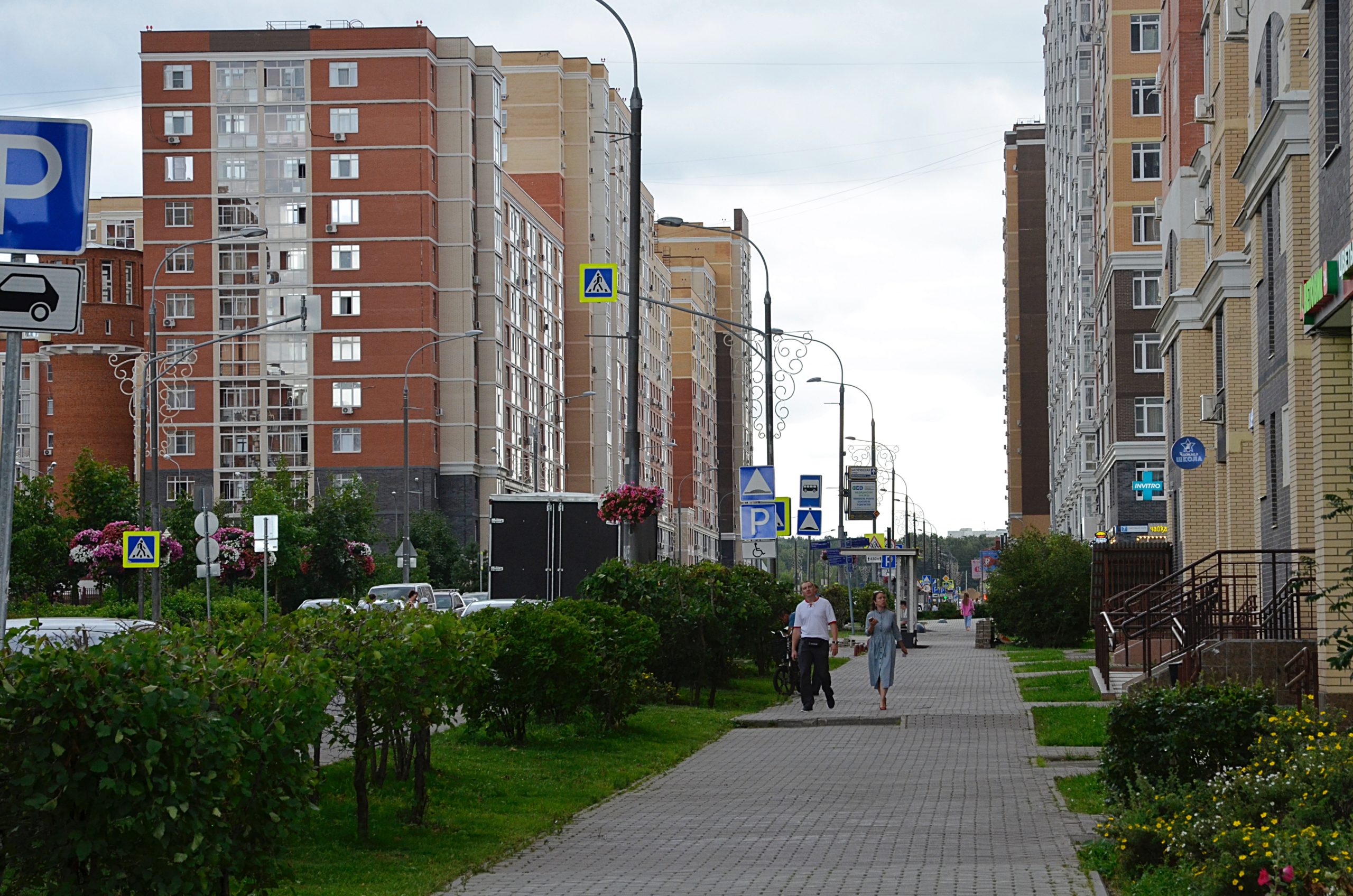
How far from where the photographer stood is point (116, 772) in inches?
274

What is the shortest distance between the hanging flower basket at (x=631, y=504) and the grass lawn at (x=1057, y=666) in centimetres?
1384

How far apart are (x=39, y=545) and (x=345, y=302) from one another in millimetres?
42978

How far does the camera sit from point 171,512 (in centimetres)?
5438

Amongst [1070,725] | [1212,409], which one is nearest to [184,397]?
[1212,409]

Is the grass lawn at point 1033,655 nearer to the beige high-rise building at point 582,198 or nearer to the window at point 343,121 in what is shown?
the window at point 343,121

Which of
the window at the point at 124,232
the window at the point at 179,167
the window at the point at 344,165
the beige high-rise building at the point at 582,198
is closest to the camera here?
the window at the point at 179,167

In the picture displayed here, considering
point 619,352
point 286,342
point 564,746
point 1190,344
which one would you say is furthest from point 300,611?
point 619,352

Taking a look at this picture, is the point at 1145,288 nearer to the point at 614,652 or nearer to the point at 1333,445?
the point at 1333,445

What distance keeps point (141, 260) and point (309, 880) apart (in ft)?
324

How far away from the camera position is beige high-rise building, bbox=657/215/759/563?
552 feet

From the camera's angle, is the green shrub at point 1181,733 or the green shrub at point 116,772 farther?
the green shrub at point 1181,733

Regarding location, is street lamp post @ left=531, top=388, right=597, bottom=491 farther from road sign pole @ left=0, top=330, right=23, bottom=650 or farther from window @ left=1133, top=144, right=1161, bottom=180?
road sign pole @ left=0, top=330, right=23, bottom=650

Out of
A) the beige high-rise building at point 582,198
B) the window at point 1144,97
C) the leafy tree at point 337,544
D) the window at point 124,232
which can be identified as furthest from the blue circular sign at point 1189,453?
the window at point 124,232

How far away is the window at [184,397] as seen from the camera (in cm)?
9162
